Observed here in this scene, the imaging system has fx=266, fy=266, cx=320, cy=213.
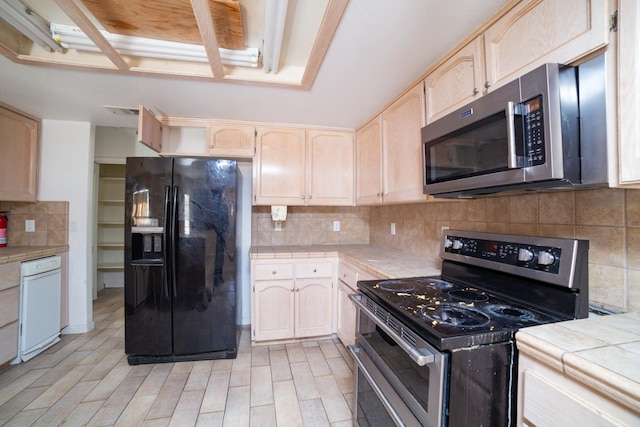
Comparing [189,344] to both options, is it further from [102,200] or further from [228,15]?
[102,200]

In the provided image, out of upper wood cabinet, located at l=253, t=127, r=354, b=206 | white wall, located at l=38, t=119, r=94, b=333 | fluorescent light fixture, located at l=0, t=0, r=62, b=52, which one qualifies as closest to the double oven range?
upper wood cabinet, located at l=253, t=127, r=354, b=206

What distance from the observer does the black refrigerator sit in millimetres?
2162

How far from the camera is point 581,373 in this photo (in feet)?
1.94

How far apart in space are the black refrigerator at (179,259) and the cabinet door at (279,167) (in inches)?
14.7

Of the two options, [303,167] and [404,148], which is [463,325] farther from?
[303,167]

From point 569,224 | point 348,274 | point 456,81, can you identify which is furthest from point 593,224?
point 348,274

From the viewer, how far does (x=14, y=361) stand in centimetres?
214

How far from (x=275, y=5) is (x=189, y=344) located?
2.44 m

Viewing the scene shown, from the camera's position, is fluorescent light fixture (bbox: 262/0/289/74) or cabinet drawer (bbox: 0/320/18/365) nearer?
fluorescent light fixture (bbox: 262/0/289/74)

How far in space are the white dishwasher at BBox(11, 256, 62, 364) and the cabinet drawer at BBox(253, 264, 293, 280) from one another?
6.03 feet

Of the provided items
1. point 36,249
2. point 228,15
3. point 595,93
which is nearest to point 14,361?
point 36,249

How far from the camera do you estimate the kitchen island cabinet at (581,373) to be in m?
0.54

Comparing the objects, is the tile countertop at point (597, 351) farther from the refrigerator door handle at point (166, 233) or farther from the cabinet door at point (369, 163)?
the refrigerator door handle at point (166, 233)

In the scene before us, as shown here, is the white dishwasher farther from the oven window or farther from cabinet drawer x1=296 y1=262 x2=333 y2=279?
A: the oven window
